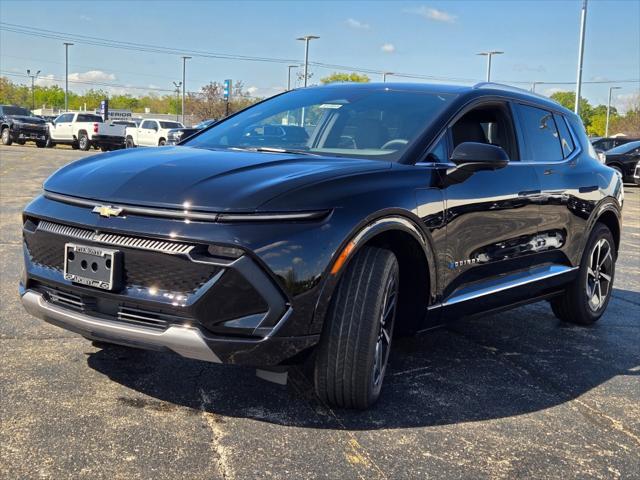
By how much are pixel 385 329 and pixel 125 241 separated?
52.8 inches

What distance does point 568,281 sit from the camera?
5070mm

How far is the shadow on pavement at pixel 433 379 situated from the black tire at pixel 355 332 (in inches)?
6.4

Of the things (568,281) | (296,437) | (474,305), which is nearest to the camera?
(296,437)

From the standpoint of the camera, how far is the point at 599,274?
18.4ft

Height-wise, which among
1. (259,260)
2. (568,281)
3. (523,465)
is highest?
(259,260)

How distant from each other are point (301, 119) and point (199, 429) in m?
2.08

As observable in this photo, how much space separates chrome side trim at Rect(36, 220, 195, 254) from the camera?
110 inches

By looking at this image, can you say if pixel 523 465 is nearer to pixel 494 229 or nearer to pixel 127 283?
pixel 494 229

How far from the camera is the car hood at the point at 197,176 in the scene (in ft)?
9.46

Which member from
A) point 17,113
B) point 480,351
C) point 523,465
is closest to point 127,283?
point 523,465

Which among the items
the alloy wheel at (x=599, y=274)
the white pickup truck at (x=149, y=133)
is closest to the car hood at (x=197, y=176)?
the alloy wheel at (x=599, y=274)

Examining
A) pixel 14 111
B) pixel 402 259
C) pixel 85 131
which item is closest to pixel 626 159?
pixel 402 259

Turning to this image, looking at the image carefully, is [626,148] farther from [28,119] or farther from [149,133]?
[28,119]

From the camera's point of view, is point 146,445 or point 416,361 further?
point 416,361
